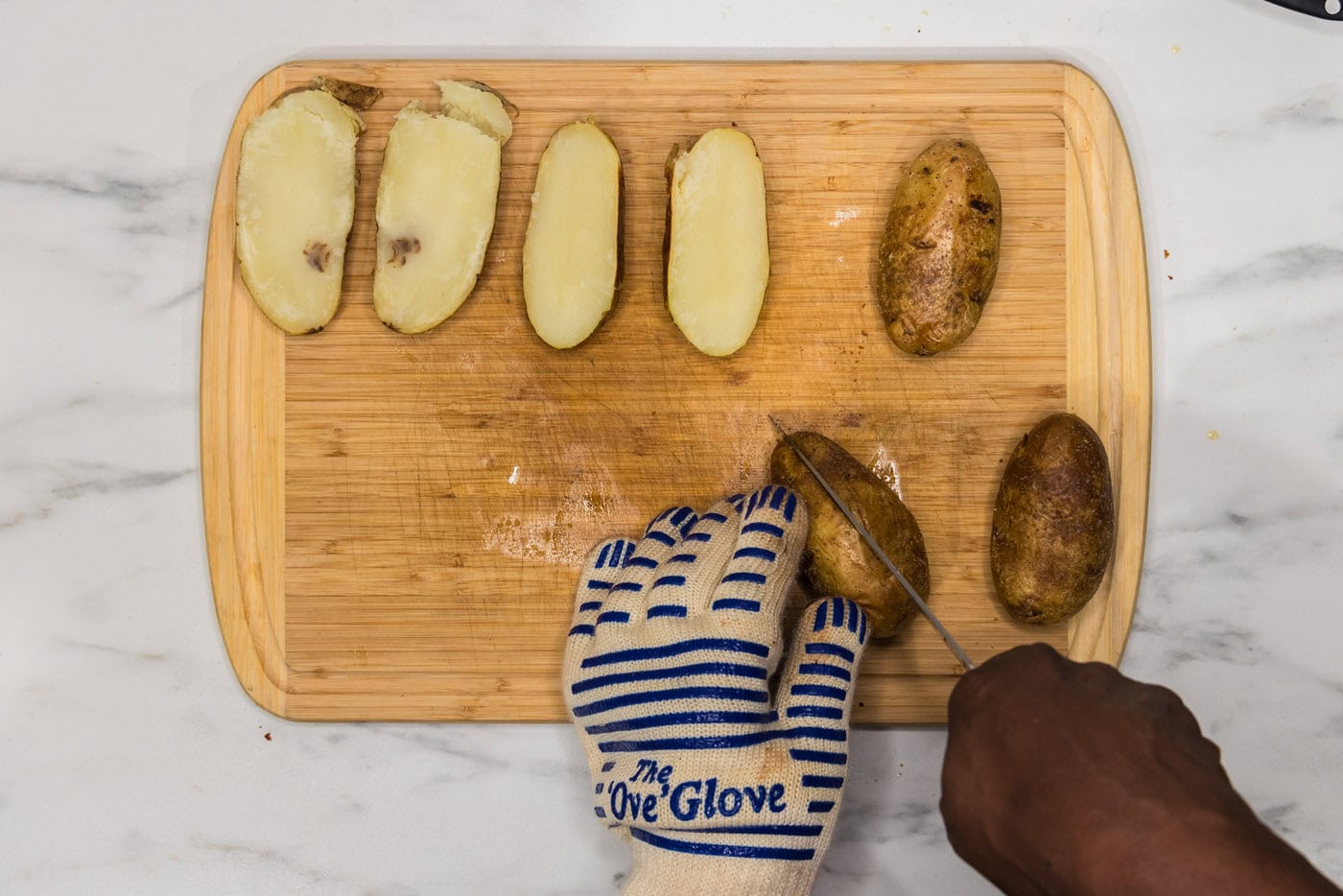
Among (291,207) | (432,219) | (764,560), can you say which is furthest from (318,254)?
(764,560)

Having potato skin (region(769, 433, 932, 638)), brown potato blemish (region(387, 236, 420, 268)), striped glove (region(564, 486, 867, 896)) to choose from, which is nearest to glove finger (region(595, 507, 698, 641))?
striped glove (region(564, 486, 867, 896))

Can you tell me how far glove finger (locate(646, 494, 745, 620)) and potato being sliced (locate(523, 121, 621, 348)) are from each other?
1.12ft

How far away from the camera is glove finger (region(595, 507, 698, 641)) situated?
1.38 meters

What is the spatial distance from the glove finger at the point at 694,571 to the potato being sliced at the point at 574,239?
341 millimetres

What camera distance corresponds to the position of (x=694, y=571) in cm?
136

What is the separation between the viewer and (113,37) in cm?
154

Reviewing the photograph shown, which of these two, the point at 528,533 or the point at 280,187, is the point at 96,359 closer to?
the point at 280,187

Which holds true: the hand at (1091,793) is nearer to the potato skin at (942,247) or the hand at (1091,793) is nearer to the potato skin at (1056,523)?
the potato skin at (1056,523)

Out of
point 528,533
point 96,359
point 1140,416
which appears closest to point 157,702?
point 96,359

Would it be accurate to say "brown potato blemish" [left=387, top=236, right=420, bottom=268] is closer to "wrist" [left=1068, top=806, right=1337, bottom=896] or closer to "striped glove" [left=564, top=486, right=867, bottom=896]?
"striped glove" [left=564, top=486, right=867, bottom=896]

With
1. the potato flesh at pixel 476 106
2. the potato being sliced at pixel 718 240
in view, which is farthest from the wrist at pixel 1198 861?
the potato flesh at pixel 476 106

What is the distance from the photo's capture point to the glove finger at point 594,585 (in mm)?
1416

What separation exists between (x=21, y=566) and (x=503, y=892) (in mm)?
913

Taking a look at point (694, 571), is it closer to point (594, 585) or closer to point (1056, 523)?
point (594, 585)
